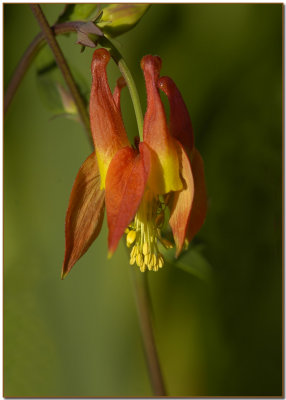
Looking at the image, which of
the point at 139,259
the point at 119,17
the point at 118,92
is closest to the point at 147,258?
the point at 139,259

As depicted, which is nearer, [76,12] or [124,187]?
[124,187]

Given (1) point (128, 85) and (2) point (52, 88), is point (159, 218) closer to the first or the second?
(1) point (128, 85)

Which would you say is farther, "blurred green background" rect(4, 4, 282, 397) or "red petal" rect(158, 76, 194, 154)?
"blurred green background" rect(4, 4, 282, 397)

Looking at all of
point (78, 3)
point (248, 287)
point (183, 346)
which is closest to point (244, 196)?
point (248, 287)

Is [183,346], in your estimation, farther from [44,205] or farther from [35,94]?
[35,94]

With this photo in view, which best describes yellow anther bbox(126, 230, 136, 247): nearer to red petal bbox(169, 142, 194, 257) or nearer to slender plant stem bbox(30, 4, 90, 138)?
red petal bbox(169, 142, 194, 257)

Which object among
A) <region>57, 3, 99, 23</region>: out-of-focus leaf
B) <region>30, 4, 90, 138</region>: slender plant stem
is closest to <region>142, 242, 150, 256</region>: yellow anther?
<region>30, 4, 90, 138</region>: slender plant stem

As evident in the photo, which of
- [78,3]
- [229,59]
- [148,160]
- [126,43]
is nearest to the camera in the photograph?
[148,160]

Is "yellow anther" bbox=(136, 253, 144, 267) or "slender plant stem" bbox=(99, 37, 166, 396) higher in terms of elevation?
"yellow anther" bbox=(136, 253, 144, 267)
